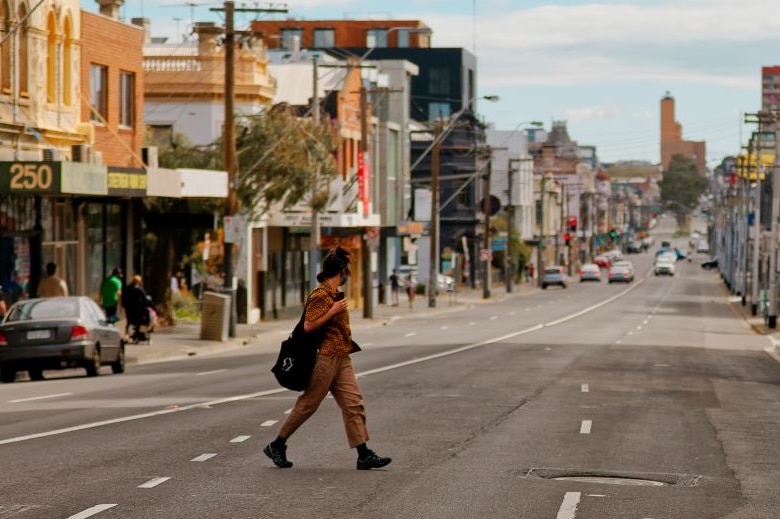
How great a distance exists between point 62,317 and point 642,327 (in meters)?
31.3

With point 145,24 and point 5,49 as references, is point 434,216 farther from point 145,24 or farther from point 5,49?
point 5,49

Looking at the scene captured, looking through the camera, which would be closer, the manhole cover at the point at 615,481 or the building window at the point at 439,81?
the manhole cover at the point at 615,481

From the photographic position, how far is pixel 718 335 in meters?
51.9

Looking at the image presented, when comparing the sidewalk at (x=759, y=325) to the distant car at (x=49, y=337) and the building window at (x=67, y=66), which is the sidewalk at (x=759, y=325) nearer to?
the distant car at (x=49, y=337)

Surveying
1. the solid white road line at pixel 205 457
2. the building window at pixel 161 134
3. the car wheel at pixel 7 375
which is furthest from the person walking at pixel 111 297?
the solid white road line at pixel 205 457

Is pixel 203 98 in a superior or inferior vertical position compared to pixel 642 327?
superior

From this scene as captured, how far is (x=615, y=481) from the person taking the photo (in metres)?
14.1

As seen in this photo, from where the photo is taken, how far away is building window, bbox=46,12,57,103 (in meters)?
A: 38.8

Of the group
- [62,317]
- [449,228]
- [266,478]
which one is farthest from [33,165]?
[449,228]

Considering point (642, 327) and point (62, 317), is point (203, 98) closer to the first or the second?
point (642, 327)

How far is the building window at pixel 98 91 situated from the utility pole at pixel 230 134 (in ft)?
10.8

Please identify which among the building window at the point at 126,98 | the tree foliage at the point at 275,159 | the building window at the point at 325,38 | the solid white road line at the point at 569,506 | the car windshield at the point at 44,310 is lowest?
the solid white road line at the point at 569,506

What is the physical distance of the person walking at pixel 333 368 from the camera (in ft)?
45.6

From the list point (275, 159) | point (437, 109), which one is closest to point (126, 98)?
point (275, 159)
